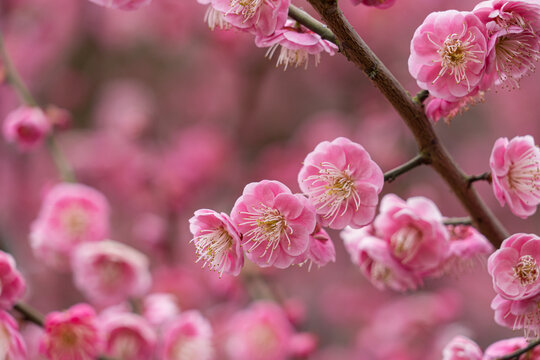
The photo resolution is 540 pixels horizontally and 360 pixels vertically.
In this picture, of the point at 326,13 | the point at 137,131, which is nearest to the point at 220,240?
the point at 326,13

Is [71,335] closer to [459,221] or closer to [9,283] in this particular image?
[9,283]

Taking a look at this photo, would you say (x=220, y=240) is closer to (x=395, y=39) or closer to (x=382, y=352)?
(x=382, y=352)

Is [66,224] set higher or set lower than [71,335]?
higher

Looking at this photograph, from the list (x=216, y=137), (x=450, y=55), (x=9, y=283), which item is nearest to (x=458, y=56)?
(x=450, y=55)

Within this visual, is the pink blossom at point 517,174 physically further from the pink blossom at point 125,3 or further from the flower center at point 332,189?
the pink blossom at point 125,3

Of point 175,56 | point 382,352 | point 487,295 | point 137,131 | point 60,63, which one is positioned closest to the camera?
point 382,352

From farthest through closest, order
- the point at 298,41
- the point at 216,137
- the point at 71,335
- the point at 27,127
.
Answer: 1. the point at 216,137
2. the point at 27,127
3. the point at 71,335
4. the point at 298,41
